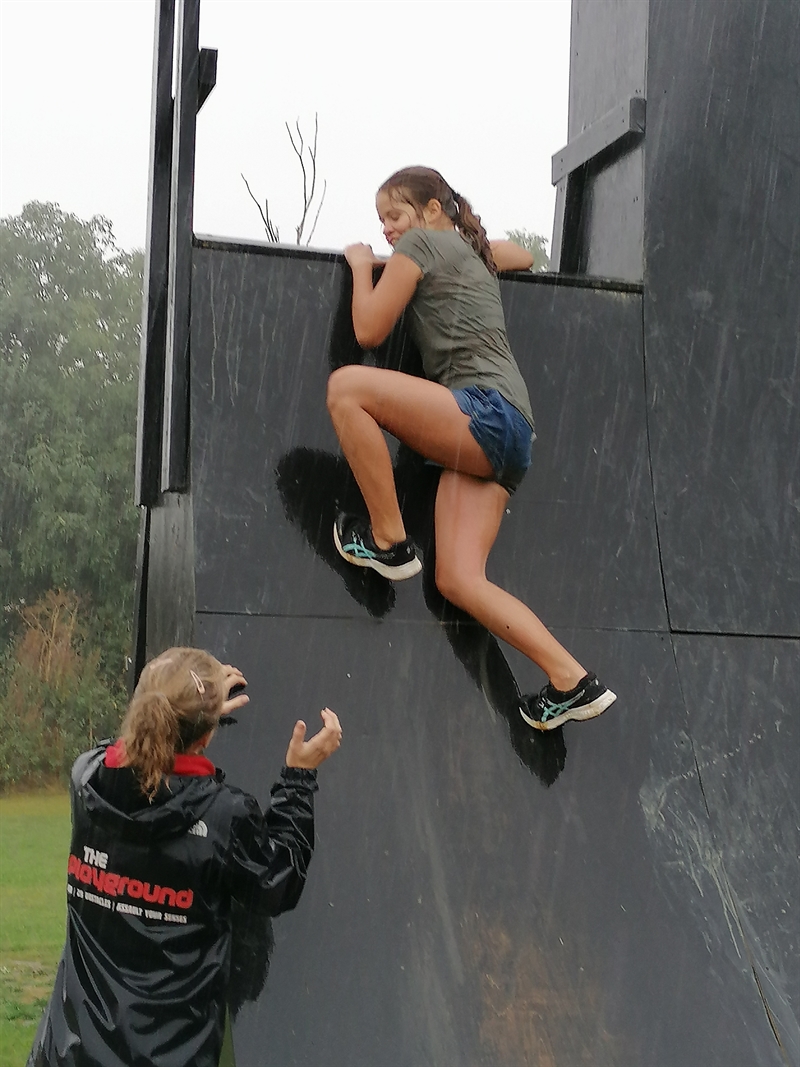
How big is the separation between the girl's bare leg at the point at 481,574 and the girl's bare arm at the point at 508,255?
84 cm

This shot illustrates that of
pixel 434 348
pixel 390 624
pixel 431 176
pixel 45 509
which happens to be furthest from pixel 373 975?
pixel 45 509

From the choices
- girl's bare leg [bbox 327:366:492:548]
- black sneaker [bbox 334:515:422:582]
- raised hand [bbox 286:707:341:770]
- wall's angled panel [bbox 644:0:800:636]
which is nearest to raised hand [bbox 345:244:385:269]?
girl's bare leg [bbox 327:366:492:548]

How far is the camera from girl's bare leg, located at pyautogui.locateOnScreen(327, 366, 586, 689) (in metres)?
3.42

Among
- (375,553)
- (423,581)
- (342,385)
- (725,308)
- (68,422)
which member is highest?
(725,308)

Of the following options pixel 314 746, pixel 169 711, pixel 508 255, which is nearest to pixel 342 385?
pixel 508 255

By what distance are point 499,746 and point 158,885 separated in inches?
55.9

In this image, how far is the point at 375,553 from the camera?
3.48 m

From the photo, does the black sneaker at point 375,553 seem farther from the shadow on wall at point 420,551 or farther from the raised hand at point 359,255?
the raised hand at point 359,255

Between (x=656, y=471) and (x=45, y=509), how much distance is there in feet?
52.1

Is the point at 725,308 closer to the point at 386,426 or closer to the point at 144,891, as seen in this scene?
the point at 386,426

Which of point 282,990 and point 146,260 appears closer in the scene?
point 282,990

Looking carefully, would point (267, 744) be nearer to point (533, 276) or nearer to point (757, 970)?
point (757, 970)

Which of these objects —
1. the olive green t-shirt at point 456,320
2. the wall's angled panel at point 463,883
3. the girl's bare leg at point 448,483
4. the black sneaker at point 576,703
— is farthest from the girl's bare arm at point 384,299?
the black sneaker at point 576,703

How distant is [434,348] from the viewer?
12.0 ft
